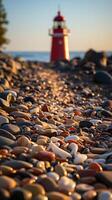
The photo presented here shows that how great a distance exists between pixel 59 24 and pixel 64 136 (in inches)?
850

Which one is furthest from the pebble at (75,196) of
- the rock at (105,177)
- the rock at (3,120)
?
the rock at (3,120)

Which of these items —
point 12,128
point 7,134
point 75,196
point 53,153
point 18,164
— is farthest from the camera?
point 12,128

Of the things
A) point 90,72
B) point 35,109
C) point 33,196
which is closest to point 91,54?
point 90,72

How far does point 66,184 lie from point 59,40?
23.3m

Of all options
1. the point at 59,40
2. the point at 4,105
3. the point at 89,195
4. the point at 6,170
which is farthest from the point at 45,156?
the point at 59,40

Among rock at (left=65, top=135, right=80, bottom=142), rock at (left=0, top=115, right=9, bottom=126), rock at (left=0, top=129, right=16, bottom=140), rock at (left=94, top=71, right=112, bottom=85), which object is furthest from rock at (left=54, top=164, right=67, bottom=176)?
rock at (left=94, top=71, right=112, bottom=85)

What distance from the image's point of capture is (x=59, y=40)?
25.4 m

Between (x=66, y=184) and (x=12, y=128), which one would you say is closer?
(x=66, y=184)

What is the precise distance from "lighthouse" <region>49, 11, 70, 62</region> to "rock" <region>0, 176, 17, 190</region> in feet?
75.0

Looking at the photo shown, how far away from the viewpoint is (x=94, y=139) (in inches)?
158

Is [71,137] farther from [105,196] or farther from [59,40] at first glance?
[59,40]

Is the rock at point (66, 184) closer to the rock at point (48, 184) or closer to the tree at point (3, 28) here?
the rock at point (48, 184)

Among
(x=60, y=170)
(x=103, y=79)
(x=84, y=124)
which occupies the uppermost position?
(x=60, y=170)

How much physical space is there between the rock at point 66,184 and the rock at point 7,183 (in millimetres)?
288
